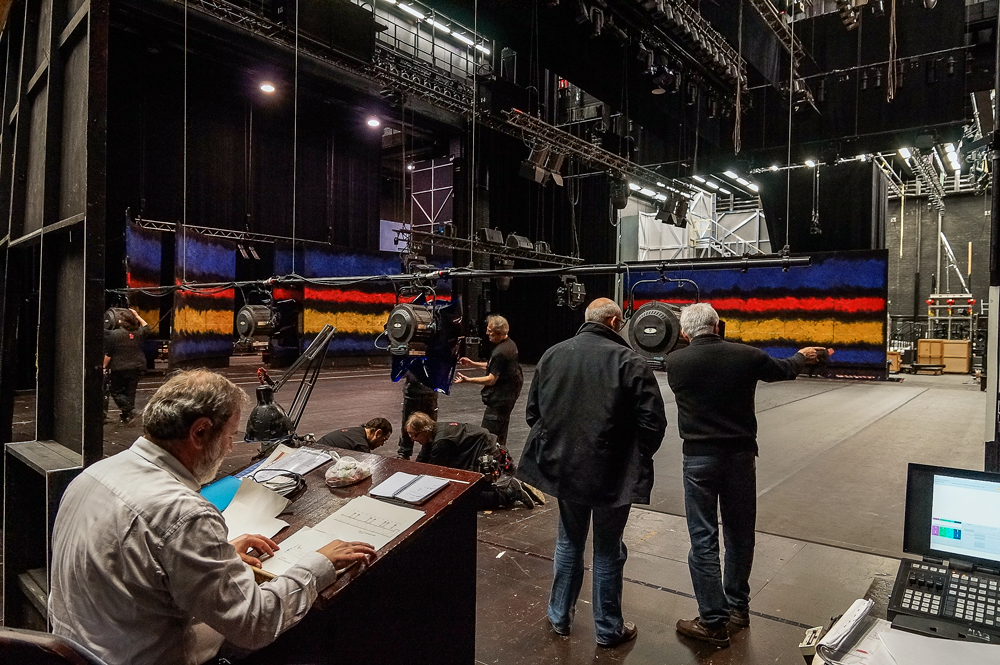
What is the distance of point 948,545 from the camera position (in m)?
1.57

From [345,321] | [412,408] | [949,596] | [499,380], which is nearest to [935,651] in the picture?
[949,596]

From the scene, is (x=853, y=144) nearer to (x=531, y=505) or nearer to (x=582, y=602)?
(x=531, y=505)

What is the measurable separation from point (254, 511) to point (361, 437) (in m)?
2.38

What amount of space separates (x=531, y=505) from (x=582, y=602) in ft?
5.12

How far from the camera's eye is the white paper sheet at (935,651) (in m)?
1.23

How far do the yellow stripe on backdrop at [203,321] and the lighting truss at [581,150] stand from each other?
274 inches

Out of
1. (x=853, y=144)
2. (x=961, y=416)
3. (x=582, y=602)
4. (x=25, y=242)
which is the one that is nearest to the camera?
(x=25, y=242)

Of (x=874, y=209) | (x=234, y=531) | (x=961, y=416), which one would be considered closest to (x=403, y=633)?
(x=234, y=531)

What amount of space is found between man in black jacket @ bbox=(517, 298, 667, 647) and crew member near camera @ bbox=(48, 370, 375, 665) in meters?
1.52

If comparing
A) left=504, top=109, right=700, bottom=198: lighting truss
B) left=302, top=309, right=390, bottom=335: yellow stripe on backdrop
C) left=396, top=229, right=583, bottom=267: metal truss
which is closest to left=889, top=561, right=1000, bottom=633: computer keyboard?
left=504, top=109, right=700, bottom=198: lighting truss

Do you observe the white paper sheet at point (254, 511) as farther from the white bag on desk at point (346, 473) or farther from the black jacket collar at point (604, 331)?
the black jacket collar at point (604, 331)

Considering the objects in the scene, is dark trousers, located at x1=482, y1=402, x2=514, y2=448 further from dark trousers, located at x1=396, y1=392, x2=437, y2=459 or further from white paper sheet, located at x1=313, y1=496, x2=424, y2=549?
white paper sheet, located at x1=313, y1=496, x2=424, y2=549

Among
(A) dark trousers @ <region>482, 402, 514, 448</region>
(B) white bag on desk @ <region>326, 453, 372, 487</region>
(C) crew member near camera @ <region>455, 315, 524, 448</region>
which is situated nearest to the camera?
(B) white bag on desk @ <region>326, 453, 372, 487</region>

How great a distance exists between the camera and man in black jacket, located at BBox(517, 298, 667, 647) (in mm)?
2627
